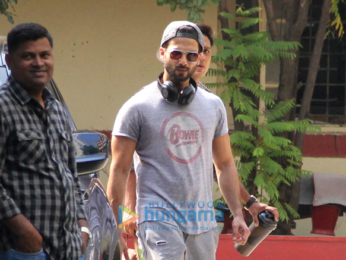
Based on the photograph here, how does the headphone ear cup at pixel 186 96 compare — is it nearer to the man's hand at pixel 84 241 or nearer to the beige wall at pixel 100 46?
the man's hand at pixel 84 241

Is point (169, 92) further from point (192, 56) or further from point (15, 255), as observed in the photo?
point (15, 255)

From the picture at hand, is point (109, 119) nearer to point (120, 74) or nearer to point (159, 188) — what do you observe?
point (120, 74)

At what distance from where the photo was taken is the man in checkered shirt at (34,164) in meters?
2.82

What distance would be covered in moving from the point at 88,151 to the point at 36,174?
81 cm

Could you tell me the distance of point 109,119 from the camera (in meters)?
8.76

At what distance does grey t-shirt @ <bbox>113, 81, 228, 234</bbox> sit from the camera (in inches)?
155

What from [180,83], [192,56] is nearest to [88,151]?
[180,83]

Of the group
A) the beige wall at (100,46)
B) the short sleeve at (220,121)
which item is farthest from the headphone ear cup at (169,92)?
the beige wall at (100,46)

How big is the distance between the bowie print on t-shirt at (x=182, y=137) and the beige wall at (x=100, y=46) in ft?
15.5

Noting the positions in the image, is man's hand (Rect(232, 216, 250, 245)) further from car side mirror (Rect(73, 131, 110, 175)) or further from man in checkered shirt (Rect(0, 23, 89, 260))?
man in checkered shirt (Rect(0, 23, 89, 260))

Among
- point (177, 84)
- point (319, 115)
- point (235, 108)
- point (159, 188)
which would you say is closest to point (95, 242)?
point (159, 188)

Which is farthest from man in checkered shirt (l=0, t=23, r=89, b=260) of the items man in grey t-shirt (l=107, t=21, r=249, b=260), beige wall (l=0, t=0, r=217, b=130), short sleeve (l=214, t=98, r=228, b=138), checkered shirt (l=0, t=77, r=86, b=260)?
beige wall (l=0, t=0, r=217, b=130)

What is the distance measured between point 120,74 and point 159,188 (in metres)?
4.89

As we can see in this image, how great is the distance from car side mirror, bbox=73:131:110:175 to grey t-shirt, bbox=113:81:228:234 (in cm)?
30
